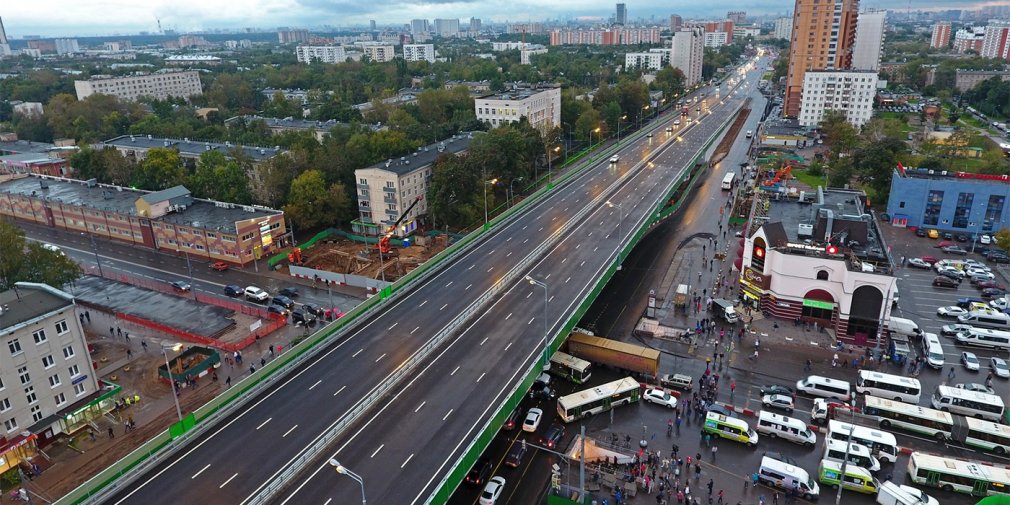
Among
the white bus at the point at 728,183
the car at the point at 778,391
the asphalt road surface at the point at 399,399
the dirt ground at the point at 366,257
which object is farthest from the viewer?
the white bus at the point at 728,183

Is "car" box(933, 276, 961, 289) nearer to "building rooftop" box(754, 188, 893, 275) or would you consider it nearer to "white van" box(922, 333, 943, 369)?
"building rooftop" box(754, 188, 893, 275)

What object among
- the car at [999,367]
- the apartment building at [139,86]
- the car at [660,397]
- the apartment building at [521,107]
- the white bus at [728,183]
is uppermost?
the apartment building at [139,86]

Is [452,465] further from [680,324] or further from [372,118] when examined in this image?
[372,118]

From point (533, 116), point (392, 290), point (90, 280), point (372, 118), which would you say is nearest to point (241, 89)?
point (372, 118)

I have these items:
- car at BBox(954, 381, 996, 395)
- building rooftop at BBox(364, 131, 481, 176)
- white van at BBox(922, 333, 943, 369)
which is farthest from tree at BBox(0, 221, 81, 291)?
car at BBox(954, 381, 996, 395)

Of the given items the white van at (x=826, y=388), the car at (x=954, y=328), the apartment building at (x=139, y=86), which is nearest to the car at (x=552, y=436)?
the white van at (x=826, y=388)

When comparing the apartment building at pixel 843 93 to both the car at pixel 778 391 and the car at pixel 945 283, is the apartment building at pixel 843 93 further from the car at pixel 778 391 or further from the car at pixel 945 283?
the car at pixel 778 391
